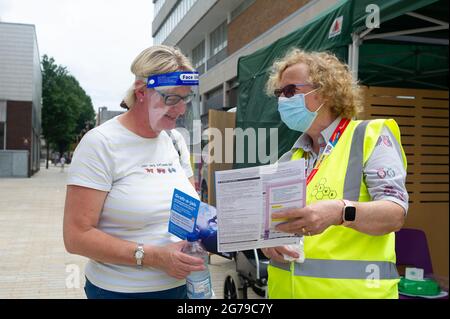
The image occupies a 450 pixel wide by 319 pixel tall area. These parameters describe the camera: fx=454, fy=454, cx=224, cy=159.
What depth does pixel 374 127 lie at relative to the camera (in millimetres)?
1837

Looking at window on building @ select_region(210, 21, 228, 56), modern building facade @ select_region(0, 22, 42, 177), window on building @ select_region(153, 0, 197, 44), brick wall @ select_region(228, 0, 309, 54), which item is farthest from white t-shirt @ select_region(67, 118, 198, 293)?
modern building facade @ select_region(0, 22, 42, 177)

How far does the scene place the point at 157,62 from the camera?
6.11 feet

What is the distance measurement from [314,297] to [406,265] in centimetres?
364

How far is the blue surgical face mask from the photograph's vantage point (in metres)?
2.11

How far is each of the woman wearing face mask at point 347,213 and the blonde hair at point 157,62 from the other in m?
0.61

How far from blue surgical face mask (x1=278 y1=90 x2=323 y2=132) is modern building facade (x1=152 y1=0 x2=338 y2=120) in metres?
6.82

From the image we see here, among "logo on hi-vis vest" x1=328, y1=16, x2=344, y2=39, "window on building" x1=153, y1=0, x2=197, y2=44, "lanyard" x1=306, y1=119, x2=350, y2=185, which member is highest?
"window on building" x1=153, y1=0, x2=197, y2=44

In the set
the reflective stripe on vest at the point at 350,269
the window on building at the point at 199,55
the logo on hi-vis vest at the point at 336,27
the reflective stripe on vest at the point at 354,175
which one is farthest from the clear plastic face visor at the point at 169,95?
the window on building at the point at 199,55

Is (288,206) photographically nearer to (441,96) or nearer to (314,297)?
(314,297)

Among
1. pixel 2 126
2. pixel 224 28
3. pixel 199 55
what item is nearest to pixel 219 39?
pixel 224 28

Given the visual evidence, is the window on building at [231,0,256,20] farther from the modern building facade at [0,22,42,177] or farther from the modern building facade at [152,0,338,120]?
the modern building facade at [0,22,42,177]

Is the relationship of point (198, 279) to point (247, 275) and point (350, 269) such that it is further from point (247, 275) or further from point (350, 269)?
point (247, 275)
